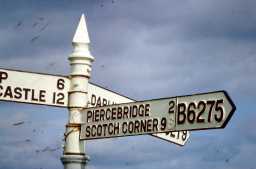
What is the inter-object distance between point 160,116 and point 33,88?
6.18 feet

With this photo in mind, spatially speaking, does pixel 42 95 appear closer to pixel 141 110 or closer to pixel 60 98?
pixel 60 98

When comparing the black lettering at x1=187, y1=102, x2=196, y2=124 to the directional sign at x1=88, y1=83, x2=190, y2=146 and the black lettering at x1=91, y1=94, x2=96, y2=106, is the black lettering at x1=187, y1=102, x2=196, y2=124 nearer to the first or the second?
the directional sign at x1=88, y1=83, x2=190, y2=146

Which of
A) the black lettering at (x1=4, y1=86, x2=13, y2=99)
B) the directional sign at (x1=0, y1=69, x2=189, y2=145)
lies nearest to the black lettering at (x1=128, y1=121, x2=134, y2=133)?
the directional sign at (x1=0, y1=69, x2=189, y2=145)

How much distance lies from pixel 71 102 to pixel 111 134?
0.76 m

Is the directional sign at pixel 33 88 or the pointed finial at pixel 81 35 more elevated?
the pointed finial at pixel 81 35

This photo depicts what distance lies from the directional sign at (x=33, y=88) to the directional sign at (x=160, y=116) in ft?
1.49

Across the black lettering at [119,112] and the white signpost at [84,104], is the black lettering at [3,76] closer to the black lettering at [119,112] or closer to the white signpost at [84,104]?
the white signpost at [84,104]

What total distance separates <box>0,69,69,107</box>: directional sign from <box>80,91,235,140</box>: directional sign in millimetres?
454

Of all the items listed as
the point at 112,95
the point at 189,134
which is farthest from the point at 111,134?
the point at 189,134

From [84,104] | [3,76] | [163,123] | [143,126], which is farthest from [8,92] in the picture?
[163,123]

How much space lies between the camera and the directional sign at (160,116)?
7.27m

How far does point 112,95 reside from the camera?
9125 millimetres

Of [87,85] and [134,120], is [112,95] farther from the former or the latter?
[134,120]

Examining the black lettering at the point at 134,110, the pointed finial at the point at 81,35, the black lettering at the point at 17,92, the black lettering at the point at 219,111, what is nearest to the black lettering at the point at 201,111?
the black lettering at the point at 219,111
